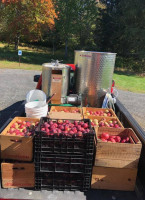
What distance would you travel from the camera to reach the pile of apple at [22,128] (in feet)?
9.45

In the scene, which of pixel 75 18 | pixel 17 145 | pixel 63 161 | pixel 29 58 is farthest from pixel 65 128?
pixel 75 18

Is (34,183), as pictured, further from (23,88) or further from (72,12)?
(72,12)

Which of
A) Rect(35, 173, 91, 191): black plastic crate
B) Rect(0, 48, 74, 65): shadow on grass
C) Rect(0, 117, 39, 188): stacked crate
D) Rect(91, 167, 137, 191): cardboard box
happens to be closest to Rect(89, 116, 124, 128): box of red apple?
Rect(91, 167, 137, 191): cardboard box

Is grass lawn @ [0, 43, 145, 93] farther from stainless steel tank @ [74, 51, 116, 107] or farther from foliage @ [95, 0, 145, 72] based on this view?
stainless steel tank @ [74, 51, 116, 107]

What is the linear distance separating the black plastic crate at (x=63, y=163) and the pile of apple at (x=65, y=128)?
33 centimetres

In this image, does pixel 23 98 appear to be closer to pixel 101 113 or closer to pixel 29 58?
pixel 101 113

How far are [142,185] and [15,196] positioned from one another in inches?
76.4

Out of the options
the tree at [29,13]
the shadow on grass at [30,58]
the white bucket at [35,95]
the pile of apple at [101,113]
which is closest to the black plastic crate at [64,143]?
the pile of apple at [101,113]

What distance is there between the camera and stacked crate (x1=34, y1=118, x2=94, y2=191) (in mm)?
2531

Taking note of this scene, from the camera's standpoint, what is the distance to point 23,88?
10195 millimetres

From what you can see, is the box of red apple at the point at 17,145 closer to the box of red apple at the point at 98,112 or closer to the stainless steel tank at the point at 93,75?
the box of red apple at the point at 98,112

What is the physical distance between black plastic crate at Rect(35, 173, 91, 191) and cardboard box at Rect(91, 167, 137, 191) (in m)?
0.15

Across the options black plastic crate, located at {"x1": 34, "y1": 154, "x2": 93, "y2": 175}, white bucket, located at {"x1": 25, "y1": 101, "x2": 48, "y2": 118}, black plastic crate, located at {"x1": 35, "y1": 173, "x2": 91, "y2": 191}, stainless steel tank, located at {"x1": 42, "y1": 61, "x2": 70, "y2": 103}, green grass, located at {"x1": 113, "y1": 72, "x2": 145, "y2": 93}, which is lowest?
green grass, located at {"x1": 113, "y1": 72, "x2": 145, "y2": 93}

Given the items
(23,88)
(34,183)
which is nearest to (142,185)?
(34,183)
